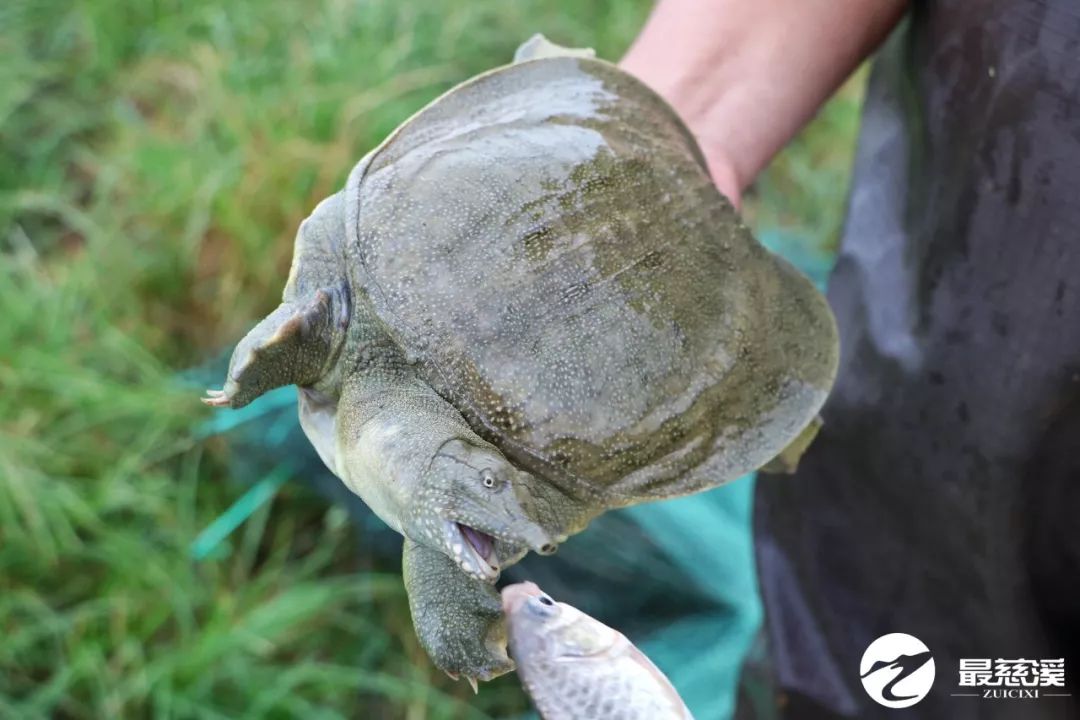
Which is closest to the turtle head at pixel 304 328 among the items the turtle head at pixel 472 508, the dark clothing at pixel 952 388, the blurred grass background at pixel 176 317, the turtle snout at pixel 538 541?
the turtle head at pixel 472 508

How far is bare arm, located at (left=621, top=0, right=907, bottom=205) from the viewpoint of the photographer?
143cm

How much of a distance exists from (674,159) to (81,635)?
1528 millimetres

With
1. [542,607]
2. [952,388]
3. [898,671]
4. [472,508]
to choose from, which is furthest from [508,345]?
[898,671]

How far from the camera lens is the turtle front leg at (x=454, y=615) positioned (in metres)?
0.98

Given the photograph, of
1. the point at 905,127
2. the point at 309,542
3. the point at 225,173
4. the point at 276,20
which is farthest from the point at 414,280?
the point at 276,20

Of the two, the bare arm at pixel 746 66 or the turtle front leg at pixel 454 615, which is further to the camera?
the bare arm at pixel 746 66

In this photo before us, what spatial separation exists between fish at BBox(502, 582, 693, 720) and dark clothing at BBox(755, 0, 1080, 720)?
1.99 ft

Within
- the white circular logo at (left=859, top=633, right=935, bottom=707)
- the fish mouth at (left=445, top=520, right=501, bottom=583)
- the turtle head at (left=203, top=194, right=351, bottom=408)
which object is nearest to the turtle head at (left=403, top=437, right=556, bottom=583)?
the fish mouth at (left=445, top=520, right=501, bottom=583)

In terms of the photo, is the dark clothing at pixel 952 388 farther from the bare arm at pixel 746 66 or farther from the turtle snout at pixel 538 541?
the turtle snout at pixel 538 541

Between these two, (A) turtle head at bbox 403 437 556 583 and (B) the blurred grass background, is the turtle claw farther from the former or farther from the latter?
(B) the blurred grass background

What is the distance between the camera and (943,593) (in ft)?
4.49

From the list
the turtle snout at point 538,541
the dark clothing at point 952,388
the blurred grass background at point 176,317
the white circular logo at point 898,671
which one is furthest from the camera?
the blurred grass background at point 176,317

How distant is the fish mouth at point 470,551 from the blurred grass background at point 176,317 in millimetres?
1066

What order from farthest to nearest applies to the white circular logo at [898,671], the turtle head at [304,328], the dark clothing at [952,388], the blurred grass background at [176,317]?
the blurred grass background at [176,317], the white circular logo at [898,671], the dark clothing at [952,388], the turtle head at [304,328]
